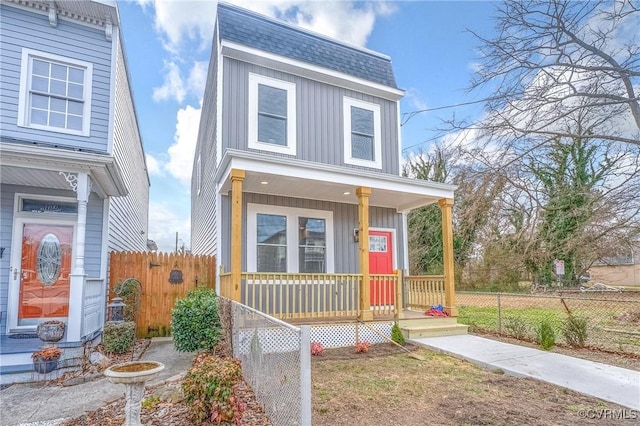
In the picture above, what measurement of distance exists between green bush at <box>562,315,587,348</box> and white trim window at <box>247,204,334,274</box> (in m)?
4.81

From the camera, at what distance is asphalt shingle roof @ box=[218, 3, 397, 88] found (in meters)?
8.51

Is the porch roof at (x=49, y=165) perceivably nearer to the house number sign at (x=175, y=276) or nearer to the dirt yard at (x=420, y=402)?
the house number sign at (x=175, y=276)

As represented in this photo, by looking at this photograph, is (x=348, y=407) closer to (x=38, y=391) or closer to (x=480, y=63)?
(x=38, y=391)

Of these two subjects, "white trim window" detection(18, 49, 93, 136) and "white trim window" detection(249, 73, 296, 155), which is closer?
"white trim window" detection(18, 49, 93, 136)

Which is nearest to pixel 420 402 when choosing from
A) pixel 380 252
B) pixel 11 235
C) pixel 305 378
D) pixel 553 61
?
pixel 305 378

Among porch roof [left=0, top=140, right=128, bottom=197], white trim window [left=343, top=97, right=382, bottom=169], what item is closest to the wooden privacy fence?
porch roof [left=0, top=140, right=128, bottom=197]

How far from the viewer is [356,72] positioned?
9.71 metres

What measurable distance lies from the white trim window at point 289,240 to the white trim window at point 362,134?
169 centimetres

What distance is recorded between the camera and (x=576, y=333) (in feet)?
22.4

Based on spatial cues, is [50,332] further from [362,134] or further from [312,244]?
[362,134]

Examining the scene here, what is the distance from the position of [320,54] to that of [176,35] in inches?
190

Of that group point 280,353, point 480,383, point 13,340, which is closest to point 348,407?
point 280,353

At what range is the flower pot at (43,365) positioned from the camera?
5.23 m

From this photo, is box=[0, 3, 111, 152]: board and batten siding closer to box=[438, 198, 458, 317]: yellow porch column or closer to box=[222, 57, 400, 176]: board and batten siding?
box=[222, 57, 400, 176]: board and batten siding
